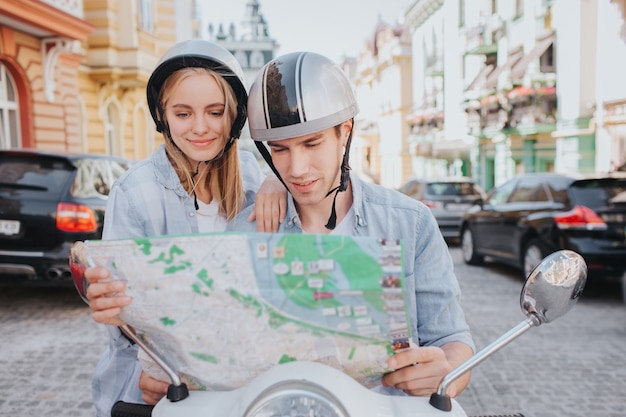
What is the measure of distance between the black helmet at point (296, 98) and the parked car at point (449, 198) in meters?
10.8

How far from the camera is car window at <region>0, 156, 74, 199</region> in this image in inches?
239

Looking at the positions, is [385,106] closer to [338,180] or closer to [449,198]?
[449,198]

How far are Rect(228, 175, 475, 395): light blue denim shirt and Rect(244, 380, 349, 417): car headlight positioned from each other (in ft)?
2.17

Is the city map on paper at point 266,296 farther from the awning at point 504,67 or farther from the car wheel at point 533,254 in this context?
the awning at point 504,67

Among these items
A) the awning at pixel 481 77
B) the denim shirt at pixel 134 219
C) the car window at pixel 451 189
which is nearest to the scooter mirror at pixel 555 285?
the denim shirt at pixel 134 219

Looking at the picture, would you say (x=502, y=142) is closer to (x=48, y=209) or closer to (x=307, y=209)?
(x=48, y=209)

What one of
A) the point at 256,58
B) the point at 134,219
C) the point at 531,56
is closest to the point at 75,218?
the point at 134,219

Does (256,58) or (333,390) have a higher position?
(256,58)

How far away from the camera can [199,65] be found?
2.16m

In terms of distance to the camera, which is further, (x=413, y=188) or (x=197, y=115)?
(x=413, y=188)

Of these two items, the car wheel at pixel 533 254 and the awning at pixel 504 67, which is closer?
the car wheel at pixel 533 254

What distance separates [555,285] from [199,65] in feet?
4.86

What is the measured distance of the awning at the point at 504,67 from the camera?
65.2 ft

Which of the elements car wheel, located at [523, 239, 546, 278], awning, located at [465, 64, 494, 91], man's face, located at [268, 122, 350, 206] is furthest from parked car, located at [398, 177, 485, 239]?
man's face, located at [268, 122, 350, 206]
